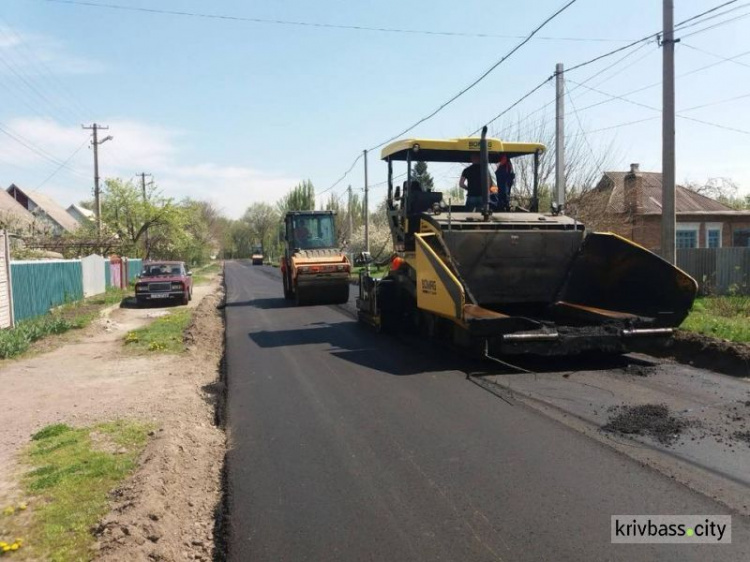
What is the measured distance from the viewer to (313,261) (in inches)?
752

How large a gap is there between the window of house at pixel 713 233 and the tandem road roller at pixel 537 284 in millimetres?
26287

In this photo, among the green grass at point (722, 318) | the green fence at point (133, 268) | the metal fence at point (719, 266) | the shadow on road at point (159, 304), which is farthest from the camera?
the green fence at point (133, 268)

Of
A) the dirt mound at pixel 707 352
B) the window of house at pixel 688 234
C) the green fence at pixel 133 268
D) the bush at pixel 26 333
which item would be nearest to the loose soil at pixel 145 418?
the bush at pixel 26 333

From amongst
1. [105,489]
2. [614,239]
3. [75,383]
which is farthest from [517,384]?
[75,383]

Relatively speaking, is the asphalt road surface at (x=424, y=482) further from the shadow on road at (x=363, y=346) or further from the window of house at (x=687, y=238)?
the window of house at (x=687, y=238)

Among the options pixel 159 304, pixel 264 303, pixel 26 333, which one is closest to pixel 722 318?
pixel 26 333

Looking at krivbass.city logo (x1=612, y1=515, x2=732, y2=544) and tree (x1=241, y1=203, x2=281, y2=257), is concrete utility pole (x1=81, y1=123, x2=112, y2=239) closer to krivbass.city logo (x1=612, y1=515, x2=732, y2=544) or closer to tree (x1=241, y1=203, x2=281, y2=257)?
krivbass.city logo (x1=612, y1=515, x2=732, y2=544)

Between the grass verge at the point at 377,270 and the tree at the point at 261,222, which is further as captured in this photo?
the tree at the point at 261,222

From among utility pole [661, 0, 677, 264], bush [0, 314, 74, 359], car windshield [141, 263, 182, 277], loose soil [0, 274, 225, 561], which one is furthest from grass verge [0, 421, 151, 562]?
car windshield [141, 263, 182, 277]

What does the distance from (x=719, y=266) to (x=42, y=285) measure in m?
19.6

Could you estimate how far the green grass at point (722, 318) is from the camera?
9.67 metres

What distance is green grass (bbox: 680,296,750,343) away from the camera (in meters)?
9.67

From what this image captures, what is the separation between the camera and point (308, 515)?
13.7ft

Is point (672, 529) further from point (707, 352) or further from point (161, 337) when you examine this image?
point (161, 337)
